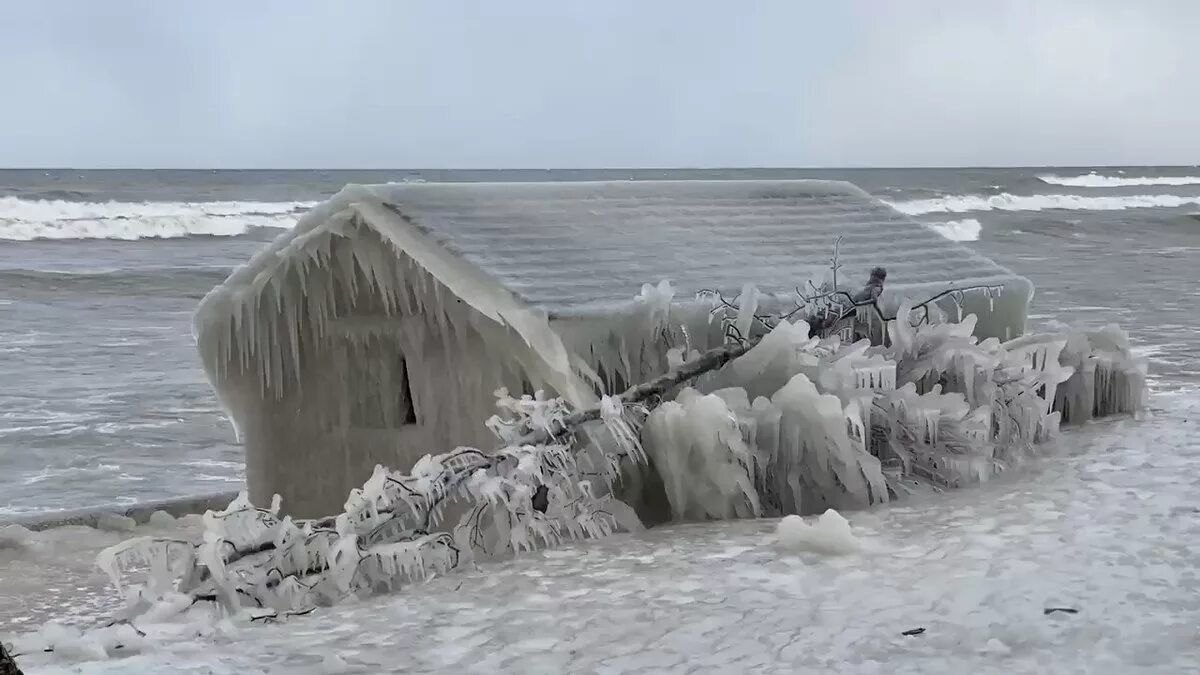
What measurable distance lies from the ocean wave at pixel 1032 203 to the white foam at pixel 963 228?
407 cm

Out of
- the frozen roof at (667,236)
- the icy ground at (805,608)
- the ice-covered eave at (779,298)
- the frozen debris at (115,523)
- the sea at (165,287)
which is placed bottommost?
the frozen debris at (115,523)

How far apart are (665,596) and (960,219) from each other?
133 feet

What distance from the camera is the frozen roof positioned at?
4.89m

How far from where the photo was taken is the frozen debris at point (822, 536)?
366 cm

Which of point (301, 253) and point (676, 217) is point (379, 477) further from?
point (676, 217)

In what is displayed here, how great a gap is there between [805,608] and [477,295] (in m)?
1.97

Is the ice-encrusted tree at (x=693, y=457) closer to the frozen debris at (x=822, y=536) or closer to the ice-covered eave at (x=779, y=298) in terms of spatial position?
the ice-covered eave at (x=779, y=298)

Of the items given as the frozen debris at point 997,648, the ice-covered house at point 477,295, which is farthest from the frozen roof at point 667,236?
the frozen debris at point 997,648

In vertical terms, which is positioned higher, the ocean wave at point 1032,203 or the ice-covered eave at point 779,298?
the ice-covered eave at point 779,298

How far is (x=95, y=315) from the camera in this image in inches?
757

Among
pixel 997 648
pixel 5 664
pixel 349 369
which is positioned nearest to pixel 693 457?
pixel 997 648

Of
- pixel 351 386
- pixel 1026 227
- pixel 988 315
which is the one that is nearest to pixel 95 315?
pixel 351 386

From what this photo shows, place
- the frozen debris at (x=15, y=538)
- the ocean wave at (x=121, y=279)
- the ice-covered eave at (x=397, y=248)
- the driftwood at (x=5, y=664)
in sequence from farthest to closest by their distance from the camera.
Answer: the ocean wave at (x=121, y=279), the frozen debris at (x=15, y=538), the ice-covered eave at (x=397, y=248), the driftwood at (x=5, y=664)

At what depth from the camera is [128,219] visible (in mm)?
33781
